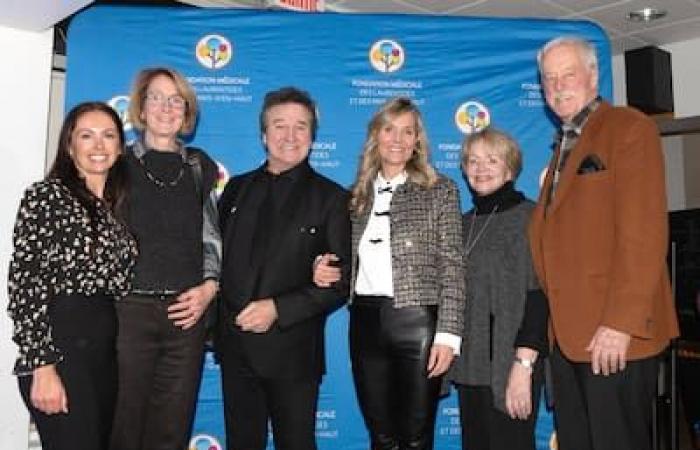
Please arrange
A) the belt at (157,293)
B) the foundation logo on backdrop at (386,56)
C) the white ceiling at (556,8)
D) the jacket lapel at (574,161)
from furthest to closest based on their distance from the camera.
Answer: the white ceiling at (556,8)
the foundation logo on backdrop at (386,56)
the belt at (157,293)
the jacket lapel at (574,161)

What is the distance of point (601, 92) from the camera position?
3385mm

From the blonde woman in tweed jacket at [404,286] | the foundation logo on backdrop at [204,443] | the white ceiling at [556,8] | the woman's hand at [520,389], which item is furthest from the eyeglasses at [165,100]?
the white ceiling at [556,8]

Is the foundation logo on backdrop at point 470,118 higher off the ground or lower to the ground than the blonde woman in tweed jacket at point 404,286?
higher

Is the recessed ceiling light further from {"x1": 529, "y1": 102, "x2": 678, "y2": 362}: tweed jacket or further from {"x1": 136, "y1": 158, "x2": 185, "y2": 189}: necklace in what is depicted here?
{"x1": 136, "y1": 158, "x2": 185, "y2": 189}: necklace

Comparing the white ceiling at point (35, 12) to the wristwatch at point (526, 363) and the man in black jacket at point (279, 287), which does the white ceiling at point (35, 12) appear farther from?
the wristwatch at point (526, 363)

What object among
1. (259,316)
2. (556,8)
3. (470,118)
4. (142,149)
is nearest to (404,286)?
(259,316)

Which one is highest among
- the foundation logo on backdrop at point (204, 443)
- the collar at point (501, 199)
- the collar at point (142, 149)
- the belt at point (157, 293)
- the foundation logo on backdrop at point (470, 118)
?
the foundation logo on backdrop at point (470, 118)

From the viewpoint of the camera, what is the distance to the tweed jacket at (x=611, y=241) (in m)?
1.80

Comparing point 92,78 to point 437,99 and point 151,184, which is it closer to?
point 151,184

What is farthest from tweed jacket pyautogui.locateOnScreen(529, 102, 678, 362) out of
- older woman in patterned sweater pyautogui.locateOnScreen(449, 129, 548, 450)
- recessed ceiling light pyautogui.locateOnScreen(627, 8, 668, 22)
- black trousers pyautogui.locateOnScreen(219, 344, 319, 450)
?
recessed ceiling light pyautogui.locateOnScreen(627, 8, 668, 22)

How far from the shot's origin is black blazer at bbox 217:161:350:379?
221cm

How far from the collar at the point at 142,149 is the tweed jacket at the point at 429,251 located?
0.71m

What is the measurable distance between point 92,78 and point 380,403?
2076 mm

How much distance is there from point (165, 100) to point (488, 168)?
1.16 m
